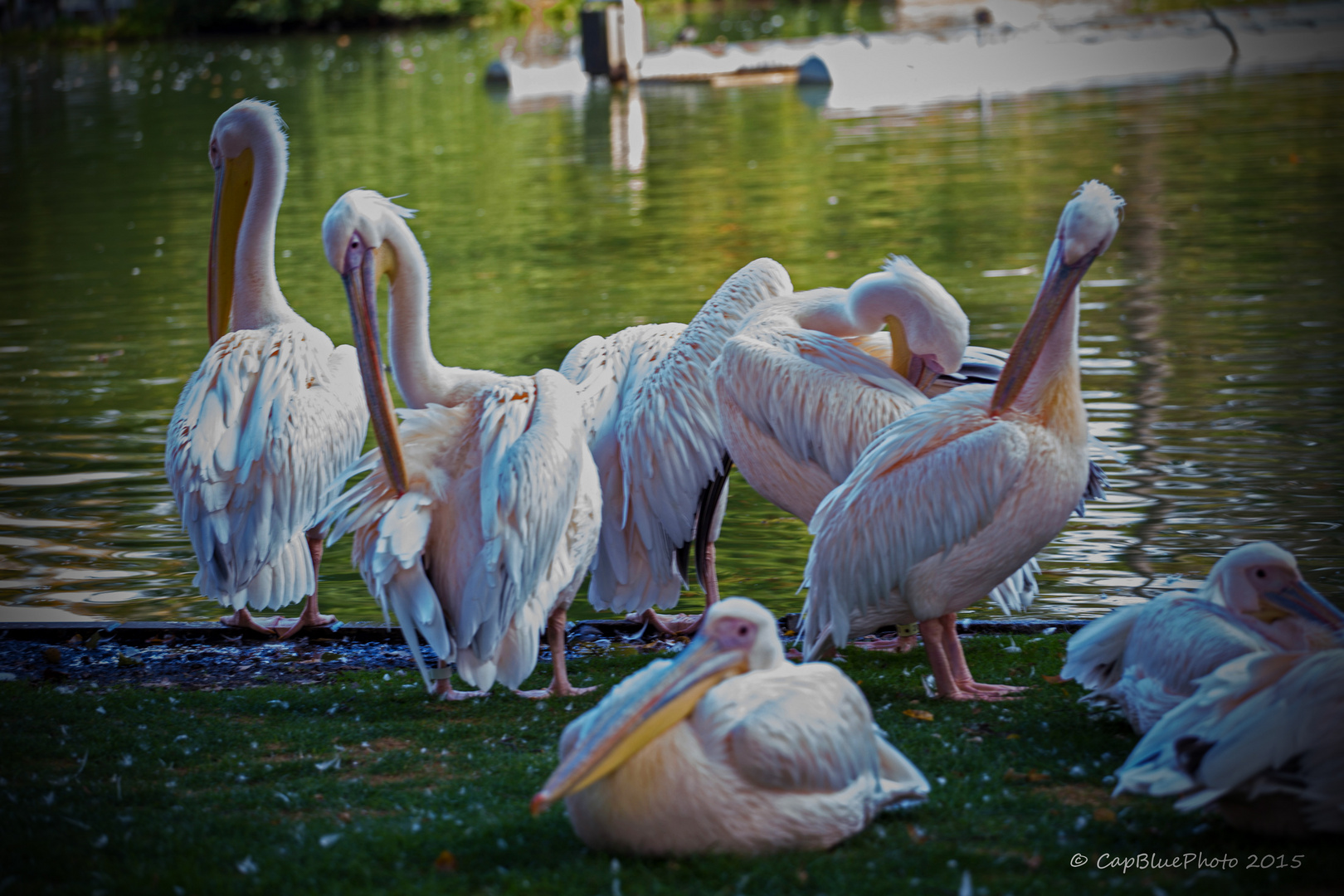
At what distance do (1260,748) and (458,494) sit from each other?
89.8 inches

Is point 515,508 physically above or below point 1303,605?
above

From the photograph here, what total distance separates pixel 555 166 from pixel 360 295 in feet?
39.1

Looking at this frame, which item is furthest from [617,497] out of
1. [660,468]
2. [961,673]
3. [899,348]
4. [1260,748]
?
[1260,748]

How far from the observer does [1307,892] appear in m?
2.68

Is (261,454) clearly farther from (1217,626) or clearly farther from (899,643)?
(1217,626)

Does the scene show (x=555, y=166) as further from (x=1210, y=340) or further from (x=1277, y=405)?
(x=1277, y=405)

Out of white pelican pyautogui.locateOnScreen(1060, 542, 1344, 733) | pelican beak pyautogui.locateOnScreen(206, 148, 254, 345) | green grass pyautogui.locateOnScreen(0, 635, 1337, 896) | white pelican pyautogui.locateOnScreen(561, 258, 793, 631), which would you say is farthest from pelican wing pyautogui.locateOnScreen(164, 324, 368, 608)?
white pelican pyautogui.locateOnScreen(1060, 542, 1344, 733)

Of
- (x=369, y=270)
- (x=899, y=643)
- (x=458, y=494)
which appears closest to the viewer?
(x=458, y=494)

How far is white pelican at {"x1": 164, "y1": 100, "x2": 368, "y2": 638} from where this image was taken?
4.58 m

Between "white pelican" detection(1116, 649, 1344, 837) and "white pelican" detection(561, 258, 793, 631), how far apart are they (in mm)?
1992

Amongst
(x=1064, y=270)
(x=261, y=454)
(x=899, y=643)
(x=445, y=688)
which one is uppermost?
(x=1064, y=270)

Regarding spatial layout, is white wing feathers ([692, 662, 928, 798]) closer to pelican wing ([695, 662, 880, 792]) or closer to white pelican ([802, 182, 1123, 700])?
pelican wing ([695, 662, 880, 792])

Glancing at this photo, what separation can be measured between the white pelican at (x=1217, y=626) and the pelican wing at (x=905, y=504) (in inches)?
20.5

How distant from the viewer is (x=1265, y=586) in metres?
3.42
